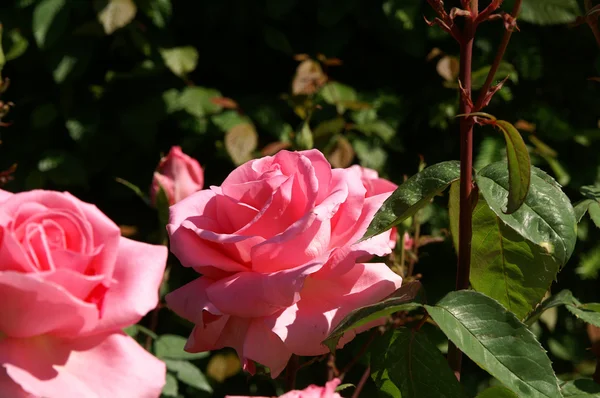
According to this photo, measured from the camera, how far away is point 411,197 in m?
0.51

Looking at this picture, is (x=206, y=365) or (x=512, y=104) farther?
(x=512, y=104)

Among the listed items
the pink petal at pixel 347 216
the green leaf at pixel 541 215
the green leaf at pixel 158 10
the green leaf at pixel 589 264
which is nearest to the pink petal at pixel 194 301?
the pink petal at pixel 347 216

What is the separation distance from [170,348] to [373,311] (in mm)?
821

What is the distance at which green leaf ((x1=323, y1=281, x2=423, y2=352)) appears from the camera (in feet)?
1.55

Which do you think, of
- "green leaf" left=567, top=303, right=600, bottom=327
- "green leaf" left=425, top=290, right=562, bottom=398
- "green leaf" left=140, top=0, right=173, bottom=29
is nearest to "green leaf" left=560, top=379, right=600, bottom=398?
"green leaf" left=567, top=303, right=600, bottom=327

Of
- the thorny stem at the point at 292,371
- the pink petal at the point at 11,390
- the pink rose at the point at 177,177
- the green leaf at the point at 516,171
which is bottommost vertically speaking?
the pink rose at the point at 177,177

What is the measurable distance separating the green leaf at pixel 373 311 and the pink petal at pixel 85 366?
0.37ft

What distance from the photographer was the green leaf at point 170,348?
1.22m

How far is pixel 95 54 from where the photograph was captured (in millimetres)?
2066

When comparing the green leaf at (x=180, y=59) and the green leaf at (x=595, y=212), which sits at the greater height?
the green leaf at (x=595, y=212)

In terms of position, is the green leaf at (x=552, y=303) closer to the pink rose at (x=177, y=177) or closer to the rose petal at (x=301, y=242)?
the rose petal at (x=301, y=242)

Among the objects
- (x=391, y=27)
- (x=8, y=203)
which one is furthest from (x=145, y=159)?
(x=8, y=203)

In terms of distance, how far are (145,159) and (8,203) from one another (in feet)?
5.09

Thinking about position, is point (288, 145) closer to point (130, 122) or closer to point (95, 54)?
point (130, 122)
